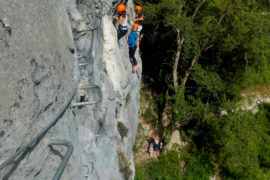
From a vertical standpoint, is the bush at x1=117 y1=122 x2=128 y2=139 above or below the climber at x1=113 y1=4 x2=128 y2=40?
below

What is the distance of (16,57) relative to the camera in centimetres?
175

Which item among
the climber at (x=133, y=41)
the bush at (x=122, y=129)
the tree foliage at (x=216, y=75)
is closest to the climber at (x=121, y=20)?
the climber at (x=133, y=41)

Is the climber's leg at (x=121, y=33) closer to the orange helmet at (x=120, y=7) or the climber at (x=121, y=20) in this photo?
the climber at (x=121, y=20)

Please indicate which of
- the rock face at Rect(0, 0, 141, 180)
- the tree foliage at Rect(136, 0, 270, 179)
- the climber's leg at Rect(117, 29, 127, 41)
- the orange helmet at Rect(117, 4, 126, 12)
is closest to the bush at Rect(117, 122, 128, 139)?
the rock face at Rect(0, 0, 141, 180)

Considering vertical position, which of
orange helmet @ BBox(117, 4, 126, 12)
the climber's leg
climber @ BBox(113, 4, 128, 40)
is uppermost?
orange helmet @ BBox(117, 4, 126, 12)

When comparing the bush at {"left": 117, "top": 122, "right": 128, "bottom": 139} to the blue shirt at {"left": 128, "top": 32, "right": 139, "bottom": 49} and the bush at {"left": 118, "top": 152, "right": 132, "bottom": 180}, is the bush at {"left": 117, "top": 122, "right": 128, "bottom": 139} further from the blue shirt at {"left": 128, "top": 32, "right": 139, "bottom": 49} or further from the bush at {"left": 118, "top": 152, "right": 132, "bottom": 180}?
the blue shirt at {"left": 128, "top": 32, "right": 139, "bottom": 49}

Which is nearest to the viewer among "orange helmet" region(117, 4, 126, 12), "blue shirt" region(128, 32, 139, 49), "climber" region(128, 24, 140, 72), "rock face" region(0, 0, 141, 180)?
"rock face" region(0, 0, 141, 180)

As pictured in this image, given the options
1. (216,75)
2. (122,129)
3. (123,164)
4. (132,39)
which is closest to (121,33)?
(132,39)

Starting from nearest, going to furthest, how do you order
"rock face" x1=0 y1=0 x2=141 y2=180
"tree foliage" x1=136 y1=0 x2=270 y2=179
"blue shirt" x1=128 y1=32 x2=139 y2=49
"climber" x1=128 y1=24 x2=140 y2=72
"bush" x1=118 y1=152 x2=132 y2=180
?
"rock face" x1=0 y1=0 x2=141 y2=180 < "bush" x1=118 y1=152 x2=132 y2=180 < "climber" x1=128 y1=24 x2=140 y2=72 < "blue shirt" x1=128 y1=32 x2=139 y2=49 < "tree foliage" x1=136 y1=0 x2=270 y2=179

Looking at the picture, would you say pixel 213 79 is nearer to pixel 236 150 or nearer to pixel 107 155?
pixel 236 150

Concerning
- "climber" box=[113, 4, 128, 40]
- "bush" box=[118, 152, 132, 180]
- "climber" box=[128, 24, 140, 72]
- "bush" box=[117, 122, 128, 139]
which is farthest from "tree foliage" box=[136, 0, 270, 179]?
"bush" box=[117, 122, 128, 139]

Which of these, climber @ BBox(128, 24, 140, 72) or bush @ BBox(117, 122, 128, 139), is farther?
climber @ BBox(128, 24, 140, 72)

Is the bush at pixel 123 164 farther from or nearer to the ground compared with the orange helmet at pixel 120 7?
nearer to the ground

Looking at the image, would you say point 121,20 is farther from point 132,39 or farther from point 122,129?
point 122,129
